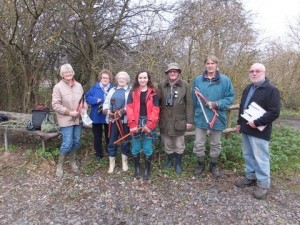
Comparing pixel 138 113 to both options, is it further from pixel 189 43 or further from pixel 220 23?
pixel 220 23

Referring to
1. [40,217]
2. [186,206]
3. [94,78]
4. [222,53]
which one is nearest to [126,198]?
[186,206]

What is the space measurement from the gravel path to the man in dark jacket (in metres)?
0.35

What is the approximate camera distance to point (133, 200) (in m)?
4.07

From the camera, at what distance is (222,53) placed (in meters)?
6.98

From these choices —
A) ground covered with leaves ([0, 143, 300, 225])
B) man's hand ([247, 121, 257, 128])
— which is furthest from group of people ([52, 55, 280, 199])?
ground covered with leaves ([0, 143, 300, 225])

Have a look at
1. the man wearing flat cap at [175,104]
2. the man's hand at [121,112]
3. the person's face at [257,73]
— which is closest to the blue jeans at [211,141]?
the man wearing flat cap at [175,104]

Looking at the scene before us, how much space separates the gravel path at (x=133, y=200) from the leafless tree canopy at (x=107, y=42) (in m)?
2.49

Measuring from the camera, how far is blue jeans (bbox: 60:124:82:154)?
4785mm

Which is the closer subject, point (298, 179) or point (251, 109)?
point (251, 109)

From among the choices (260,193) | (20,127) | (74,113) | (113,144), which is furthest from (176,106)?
(20,127)

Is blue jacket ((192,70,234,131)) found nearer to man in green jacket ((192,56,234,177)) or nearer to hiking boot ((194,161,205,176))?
man in green jacket ((192,56,234,177))

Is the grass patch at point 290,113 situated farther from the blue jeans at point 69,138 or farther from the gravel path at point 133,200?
the blue jeans at point 69,138

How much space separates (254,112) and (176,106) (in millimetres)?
1159

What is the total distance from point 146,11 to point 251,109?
4.08 metres
